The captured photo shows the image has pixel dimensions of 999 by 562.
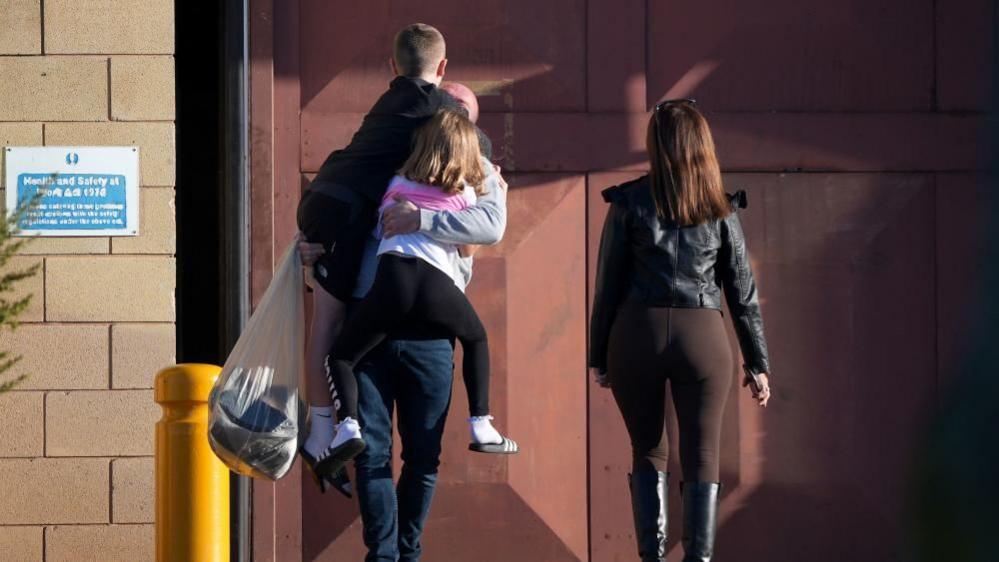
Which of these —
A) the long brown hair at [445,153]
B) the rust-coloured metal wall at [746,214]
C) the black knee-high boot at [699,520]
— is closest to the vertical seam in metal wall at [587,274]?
the rust-coloured metal wall at [746,214]

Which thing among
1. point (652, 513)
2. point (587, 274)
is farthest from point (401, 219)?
point (587, 274)

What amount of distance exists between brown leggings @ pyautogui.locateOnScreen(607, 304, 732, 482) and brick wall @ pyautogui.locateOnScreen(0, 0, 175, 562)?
2.15 metres

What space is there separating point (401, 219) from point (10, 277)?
2.08 m

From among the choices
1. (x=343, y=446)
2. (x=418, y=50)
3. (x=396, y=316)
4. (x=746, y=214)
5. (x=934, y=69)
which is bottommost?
(x=343, y=446)

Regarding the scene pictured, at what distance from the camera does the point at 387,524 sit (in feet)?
15.1

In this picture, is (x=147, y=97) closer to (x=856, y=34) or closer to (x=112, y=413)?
(x=112, y=413)

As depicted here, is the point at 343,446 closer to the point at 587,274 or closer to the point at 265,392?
the point at 265,392

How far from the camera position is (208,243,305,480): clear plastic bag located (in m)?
4.51

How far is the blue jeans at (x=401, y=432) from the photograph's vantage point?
15.0 ft

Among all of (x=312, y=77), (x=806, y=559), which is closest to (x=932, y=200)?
(x=806, y=559)

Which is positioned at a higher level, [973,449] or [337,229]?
[337,229]

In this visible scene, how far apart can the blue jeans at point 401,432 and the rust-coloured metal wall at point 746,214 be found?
1464 mm

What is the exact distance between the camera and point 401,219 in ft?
14.7

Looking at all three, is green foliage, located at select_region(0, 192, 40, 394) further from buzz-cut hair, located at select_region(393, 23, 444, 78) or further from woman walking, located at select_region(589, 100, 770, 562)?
woman walking, located at select_region(589, 100, 770, 562)
